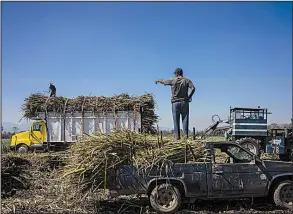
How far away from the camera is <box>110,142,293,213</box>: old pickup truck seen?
7.01 meters

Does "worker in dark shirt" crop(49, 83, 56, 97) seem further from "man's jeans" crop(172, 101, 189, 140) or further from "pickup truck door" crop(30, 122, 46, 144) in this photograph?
"man's jeans" crop(172, 101, 189, 140)

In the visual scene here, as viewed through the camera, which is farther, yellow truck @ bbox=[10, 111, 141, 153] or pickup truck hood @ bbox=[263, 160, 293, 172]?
yellow truck @ bbox=[10, 111, 141, 153]

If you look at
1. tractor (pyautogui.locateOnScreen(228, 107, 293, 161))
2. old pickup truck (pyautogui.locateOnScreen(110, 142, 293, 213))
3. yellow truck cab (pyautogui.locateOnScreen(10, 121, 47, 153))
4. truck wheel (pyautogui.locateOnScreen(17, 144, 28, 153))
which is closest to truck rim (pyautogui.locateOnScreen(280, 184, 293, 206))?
old pickup truck (pyautogui.locateOnScreen(110, 142, 293, 213))

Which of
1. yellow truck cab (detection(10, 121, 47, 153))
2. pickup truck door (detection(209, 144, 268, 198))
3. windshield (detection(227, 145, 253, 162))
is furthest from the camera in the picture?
yellow truck cab (detection(10, 121, 47, 153))

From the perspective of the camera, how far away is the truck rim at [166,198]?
701 cm

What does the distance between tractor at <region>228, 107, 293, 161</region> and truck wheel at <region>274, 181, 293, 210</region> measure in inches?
392

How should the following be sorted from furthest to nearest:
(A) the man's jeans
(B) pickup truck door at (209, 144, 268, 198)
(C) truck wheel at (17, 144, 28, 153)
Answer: (C) truck wheel at (17, 144, 28, 153) < (A) the man's jeans < (B) pickup truck door at (209, 144, 268, 198)

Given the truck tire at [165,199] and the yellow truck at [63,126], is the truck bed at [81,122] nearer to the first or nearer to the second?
the yellow truck at [63,126]

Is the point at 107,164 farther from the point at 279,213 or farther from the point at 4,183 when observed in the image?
the point at 279,213

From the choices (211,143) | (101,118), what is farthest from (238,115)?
(211,143)

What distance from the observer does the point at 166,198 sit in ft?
23.1

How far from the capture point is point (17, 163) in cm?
864

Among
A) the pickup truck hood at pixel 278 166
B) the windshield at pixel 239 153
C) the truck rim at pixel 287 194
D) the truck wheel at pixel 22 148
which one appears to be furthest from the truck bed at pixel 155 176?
the truck wheel at pixel 22 148

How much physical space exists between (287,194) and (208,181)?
176 centimetres
